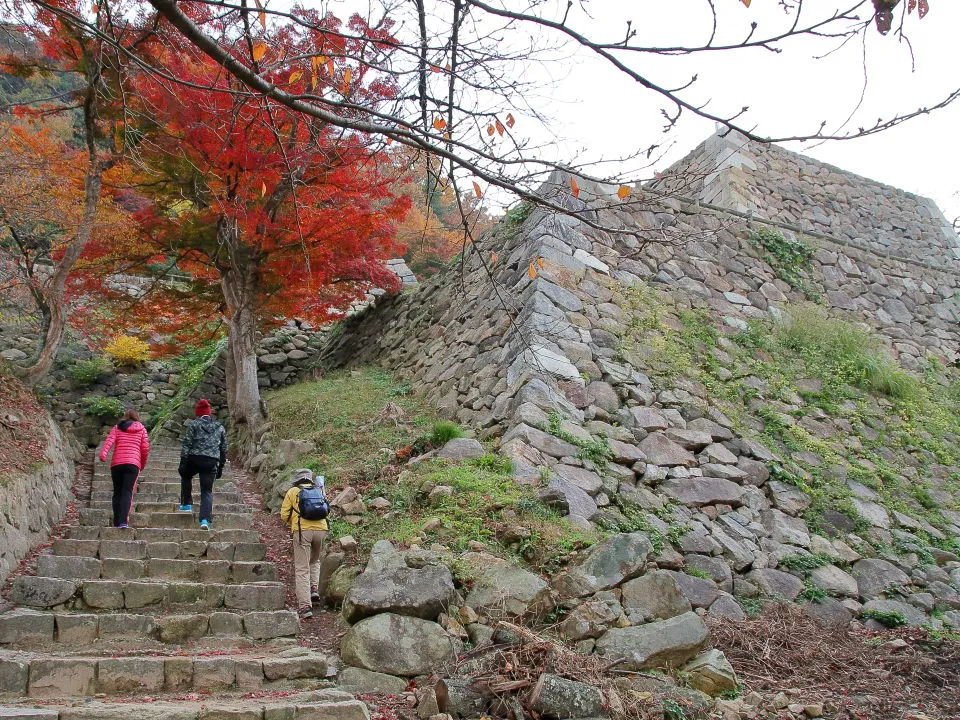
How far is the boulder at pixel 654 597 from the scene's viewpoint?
464 centimetres

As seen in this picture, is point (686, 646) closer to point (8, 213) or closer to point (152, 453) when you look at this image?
point (152, 453)

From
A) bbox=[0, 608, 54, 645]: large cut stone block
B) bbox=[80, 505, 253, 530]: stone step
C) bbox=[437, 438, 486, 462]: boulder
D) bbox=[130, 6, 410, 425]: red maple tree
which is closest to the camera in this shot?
bbox=[0, 608, 54, 645]: large cut stone block

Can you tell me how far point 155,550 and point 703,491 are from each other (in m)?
5.01

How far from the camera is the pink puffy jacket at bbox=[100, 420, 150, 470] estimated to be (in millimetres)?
6281

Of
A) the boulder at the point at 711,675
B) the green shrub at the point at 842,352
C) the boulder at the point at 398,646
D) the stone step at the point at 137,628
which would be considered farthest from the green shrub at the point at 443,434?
the green shrub at the point at 842,352

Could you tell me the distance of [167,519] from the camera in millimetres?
6883

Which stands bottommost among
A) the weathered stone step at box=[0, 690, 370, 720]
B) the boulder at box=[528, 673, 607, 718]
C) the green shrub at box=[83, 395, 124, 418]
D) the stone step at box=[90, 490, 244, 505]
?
the weathered stone step at box=[0, 690, 370, 720]

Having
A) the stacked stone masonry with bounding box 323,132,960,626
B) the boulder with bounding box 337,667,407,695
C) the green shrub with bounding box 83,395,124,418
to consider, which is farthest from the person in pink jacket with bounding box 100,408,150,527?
the green shrub with bounding box 83,395,124,418

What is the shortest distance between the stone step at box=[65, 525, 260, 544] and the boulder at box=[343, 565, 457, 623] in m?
2.43

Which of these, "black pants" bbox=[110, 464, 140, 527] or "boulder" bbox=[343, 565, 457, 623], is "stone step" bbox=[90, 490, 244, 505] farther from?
"boulder" bbox=[343, 565, 457, 623]

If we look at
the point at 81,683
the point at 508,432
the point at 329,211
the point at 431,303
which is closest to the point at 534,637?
the point at 81,683

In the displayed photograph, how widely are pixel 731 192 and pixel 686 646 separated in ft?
32.6

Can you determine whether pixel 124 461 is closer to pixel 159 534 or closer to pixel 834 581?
pixel 159 534

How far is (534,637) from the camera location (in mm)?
3893
